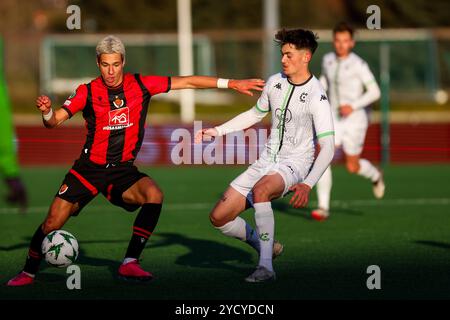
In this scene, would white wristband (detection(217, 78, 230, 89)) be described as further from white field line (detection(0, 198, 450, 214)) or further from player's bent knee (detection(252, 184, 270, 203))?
white field line (detection(0, 198, 450, 214))

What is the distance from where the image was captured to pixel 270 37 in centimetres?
3109

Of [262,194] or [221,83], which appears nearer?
[262,194]

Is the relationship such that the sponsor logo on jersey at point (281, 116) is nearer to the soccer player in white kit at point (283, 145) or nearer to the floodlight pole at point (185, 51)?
the soccer player in white kit at point (283, 145)

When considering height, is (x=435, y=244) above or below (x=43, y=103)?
below

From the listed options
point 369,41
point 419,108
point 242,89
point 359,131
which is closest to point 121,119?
point 242,89

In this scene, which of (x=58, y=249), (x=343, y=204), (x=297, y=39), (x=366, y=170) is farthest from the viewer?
(x=343, y=204)

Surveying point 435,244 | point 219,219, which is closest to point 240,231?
point 219,219

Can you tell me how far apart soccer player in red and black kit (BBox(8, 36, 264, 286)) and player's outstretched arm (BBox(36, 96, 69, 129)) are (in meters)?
0.04

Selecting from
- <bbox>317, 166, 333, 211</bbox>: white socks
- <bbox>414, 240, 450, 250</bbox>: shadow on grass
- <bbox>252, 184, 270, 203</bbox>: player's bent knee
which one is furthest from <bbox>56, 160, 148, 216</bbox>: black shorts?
<bbox>317, 166, 333, 211</bbox>: white socks

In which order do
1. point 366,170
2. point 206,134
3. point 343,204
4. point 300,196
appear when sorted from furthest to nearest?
point 343,204, point 366,170, point 206,134, point 300,196

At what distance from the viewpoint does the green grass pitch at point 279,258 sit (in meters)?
8.17

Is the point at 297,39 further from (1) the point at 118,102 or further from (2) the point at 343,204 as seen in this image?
(2) the point at 343,204

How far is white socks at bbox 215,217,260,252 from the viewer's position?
29.3ft

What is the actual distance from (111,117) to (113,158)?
34 cm
